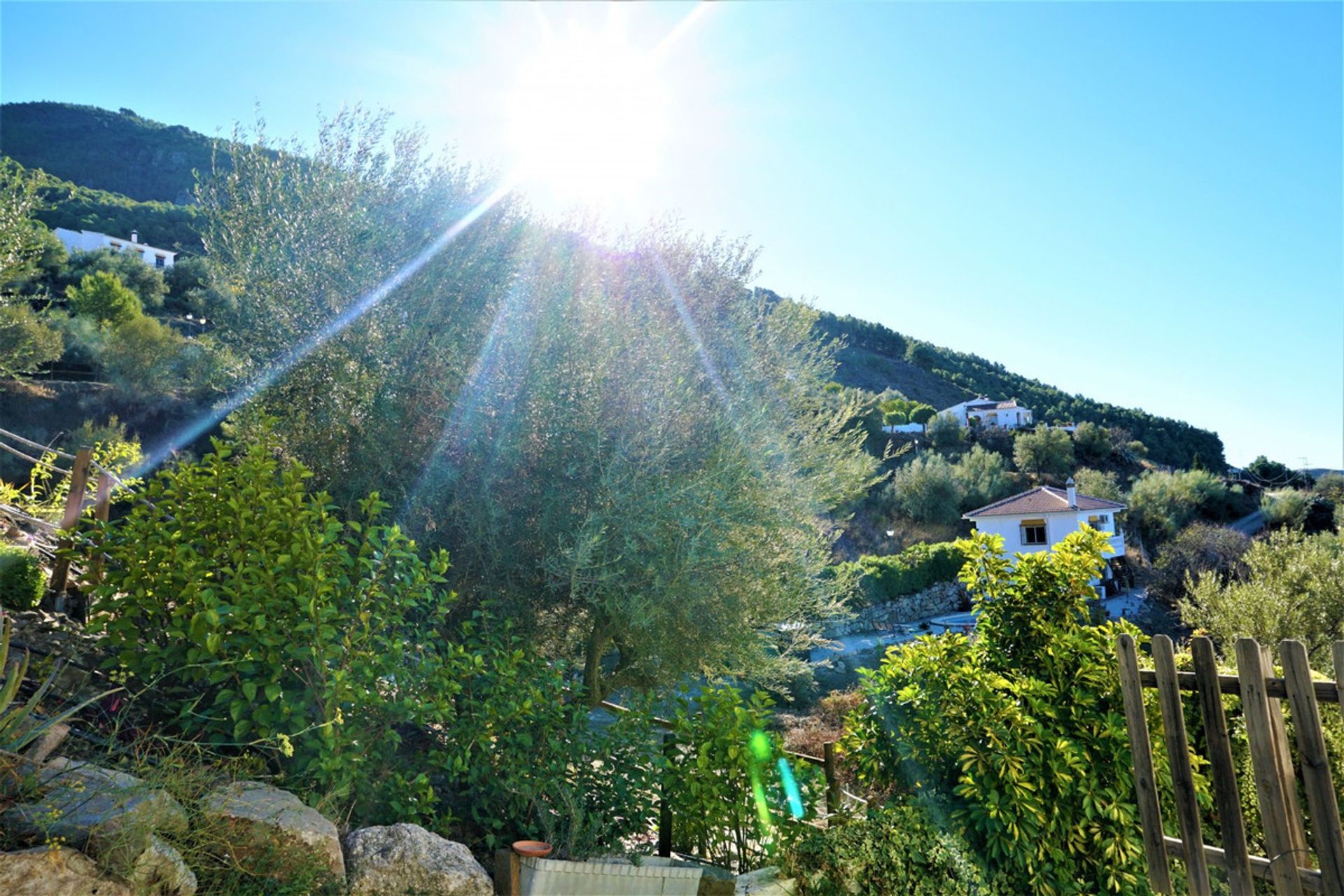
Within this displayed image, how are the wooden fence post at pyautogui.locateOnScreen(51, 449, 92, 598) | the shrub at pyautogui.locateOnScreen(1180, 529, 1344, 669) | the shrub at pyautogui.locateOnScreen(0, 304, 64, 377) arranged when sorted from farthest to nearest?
the shrub at pyautogui.locateOnScreen(0, 304, 64, 377), the shrub at pyautogui.locateOnScreen(1180, 529, 1344, 669), the wooden fence post at pyautogui.locateOnScreen(51, 449, 92, 598)

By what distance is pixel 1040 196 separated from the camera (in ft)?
30.8

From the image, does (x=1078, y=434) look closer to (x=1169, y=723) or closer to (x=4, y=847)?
(x=1169, y=723)

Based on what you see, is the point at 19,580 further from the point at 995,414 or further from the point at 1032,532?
the point at 995,414

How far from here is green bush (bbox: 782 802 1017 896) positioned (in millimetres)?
4332

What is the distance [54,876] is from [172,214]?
5817 centimetres

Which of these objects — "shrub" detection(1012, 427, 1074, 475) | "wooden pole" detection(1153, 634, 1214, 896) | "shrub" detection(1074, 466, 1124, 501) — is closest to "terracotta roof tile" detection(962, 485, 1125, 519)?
"shrub" detection(1074, 466, 1124, 501)

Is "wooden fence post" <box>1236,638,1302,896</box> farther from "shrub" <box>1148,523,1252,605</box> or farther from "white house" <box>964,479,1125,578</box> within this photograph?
"white house" <box>964,479,1125,578</box>

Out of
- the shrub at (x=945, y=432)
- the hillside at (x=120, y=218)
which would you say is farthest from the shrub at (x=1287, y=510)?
the hillside at (x=120, y=218)

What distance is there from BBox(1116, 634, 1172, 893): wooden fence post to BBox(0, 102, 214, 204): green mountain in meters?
61.0

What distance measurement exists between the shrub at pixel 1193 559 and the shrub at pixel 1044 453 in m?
14.2

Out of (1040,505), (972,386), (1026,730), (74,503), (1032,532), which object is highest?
(972,386)

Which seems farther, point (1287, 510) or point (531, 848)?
point (1287, 510)

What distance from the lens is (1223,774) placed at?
4309 mm

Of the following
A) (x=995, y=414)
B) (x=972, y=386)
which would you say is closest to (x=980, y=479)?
(x=995, y=414)
